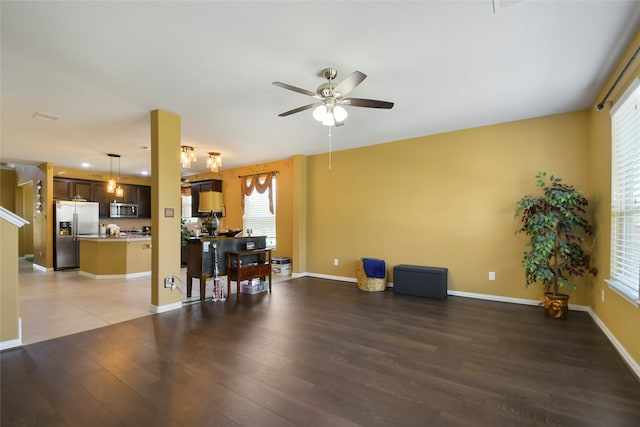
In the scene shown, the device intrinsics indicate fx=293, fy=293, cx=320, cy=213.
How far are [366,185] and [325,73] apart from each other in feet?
10.3

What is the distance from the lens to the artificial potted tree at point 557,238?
3551 mm

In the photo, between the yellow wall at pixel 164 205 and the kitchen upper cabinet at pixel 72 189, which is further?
the kitchen upper cabinet at pixel 72 189

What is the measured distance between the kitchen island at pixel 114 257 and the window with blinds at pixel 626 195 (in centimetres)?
757

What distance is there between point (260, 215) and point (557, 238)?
5.92m

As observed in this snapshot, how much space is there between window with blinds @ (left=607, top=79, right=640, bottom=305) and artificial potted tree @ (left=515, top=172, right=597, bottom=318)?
53 centimetres

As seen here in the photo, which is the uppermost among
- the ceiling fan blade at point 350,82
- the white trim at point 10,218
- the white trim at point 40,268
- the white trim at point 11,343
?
the ceiling fan blade at point 350,82

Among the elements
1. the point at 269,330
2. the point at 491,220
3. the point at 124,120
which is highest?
the point at 124,120

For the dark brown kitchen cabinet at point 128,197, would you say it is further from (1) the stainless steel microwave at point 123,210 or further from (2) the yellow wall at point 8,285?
(2) the yellow wall at point 8,285

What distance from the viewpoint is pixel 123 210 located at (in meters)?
8.77

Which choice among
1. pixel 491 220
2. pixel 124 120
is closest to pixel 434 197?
pixel 491 220

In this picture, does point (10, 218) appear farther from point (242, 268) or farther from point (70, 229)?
point (70, 229)

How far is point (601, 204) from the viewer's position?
3.39 m

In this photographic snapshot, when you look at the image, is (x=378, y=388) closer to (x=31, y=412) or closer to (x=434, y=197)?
(x=31, y=412)

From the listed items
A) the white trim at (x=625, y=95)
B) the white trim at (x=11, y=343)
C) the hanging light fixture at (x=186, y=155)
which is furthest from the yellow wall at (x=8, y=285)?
the white trim at (x=625, y=95)
